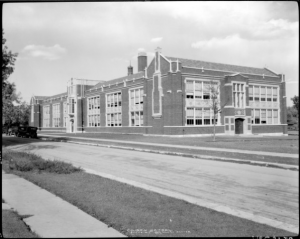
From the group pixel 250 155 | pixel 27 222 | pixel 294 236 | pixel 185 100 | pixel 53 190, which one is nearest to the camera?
pixel 294 236

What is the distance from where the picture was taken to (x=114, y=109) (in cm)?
4516

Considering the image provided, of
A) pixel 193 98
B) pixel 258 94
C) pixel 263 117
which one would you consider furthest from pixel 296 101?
pixel 263 117

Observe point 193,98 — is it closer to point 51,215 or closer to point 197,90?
point 197,90

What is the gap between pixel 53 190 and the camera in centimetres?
724

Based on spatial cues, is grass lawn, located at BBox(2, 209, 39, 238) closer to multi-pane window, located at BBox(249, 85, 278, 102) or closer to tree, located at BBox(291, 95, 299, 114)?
tree, located at BBox(291, 95, 299, 114)

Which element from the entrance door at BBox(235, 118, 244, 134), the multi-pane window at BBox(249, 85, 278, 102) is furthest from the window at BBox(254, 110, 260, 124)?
the entrance door at BBox(235, 118, 244, 134)

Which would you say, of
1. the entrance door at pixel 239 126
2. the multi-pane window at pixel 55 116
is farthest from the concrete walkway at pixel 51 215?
the entrance door at pixel 239 126

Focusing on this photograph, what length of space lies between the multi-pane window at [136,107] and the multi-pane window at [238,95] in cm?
1278

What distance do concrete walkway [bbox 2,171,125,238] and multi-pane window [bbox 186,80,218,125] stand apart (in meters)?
29.1

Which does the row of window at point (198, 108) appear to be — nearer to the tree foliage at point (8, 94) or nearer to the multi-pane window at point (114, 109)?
the multi-pane window at point (114, 109)

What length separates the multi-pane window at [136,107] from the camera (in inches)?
1582

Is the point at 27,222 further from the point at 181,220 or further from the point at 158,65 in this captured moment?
the point at 158,65

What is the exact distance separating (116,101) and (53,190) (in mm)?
38133

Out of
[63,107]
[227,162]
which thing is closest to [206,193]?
[227,162]
